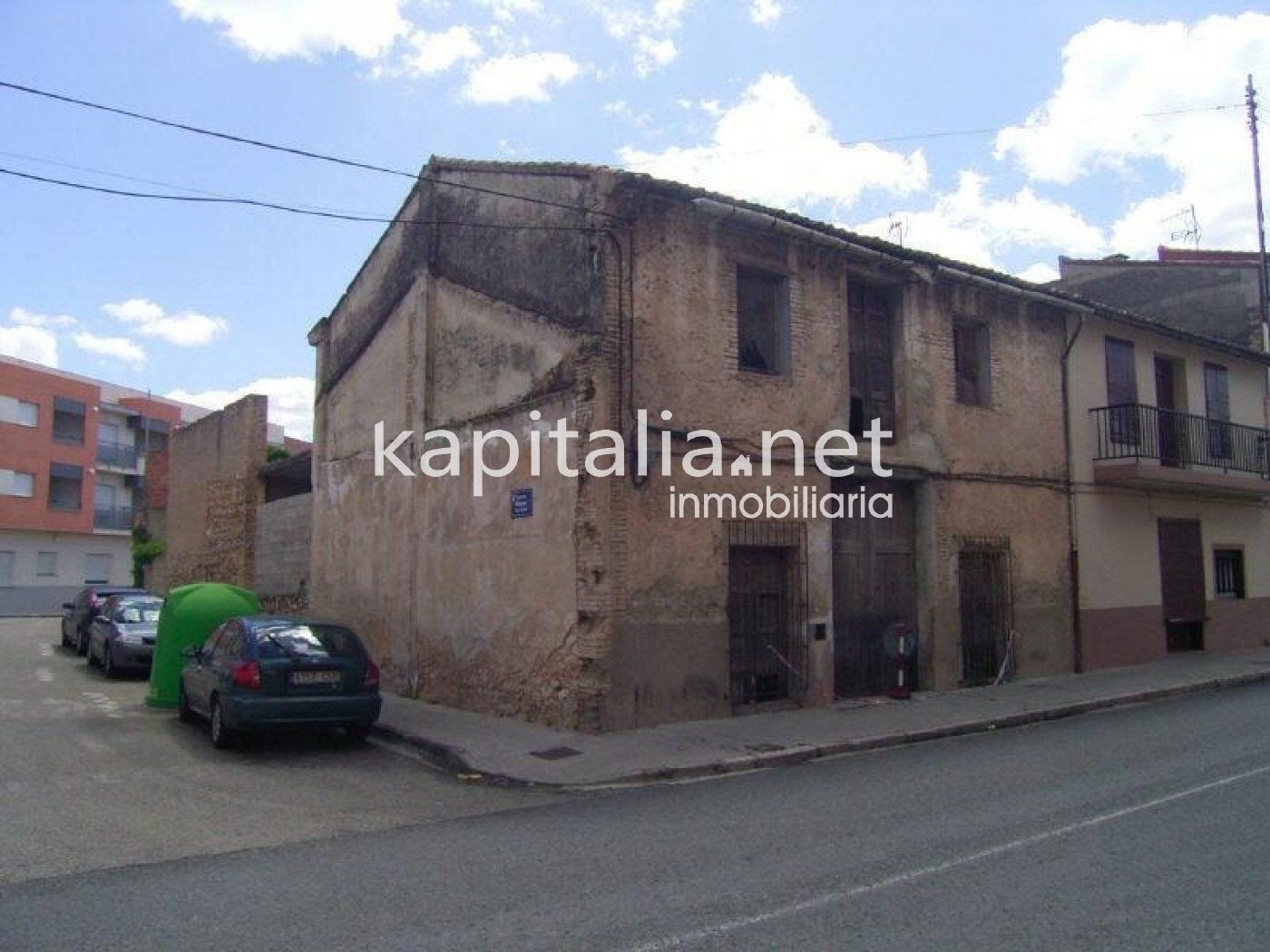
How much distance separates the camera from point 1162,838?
5996 mm

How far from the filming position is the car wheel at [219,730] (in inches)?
388

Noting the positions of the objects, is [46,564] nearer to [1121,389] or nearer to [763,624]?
[763,624]

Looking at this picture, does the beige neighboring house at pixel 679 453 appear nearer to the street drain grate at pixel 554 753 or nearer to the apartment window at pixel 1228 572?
the street drain grate at pixel 554 753

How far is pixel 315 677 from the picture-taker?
9.96m

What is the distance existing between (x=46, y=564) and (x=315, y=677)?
130 ft

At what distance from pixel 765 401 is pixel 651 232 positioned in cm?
255

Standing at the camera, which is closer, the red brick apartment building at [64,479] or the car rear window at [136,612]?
the car rear window at [136,612]

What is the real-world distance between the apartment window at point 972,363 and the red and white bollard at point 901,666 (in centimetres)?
419

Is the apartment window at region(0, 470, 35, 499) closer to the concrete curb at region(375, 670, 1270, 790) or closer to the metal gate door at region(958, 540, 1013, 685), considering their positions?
the concrete curb at region(375, 670, 1270, 790)

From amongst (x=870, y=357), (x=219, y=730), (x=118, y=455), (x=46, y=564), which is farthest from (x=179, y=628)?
(x=118, y=455)

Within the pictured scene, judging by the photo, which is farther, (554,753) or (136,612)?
(136,612)

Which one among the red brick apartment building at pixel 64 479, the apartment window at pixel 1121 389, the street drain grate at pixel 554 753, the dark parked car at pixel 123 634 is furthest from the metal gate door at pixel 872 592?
the red brick apartment building at pixel 64 479

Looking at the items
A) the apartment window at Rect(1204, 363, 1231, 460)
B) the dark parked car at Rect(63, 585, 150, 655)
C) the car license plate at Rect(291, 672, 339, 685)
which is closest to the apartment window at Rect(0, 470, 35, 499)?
the dark parked car at Rect(63, 585, 150, 655)

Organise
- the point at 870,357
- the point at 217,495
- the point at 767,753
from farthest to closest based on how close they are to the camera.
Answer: the point at 217,495, the point at 870,357, the point at 767,753
